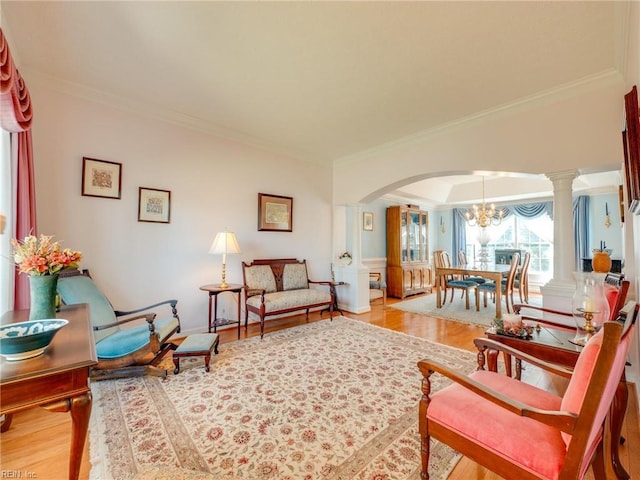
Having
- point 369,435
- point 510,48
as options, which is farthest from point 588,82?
point 369,435

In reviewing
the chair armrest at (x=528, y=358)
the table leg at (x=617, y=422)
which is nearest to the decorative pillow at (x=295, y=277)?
the chair armrest at (x=528, y=358)

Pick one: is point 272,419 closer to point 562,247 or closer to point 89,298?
point 89,298

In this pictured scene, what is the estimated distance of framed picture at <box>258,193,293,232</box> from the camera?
13.7 feet

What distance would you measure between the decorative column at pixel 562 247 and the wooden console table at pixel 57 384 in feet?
12.4

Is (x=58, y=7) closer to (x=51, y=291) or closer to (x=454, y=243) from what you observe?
(x=51, y=291)

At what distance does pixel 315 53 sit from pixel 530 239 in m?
7.47

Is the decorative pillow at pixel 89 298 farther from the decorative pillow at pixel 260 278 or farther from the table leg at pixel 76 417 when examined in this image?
the decorative pillow at pixel 260 278

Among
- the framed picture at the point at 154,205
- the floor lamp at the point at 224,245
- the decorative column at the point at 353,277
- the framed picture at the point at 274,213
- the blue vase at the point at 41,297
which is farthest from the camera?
the decorative column at the point at 353,277

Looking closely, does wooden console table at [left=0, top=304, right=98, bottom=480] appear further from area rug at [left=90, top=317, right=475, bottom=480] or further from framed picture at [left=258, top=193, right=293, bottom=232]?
framed picture at [left=258, top=193, right=293, bottom=232]

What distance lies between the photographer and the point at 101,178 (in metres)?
2.90

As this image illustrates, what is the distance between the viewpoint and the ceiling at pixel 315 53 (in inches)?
72.3

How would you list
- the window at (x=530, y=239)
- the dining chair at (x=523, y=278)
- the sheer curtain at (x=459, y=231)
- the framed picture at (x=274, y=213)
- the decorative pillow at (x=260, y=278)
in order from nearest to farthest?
the decorative pillow at (x=260, y=278) → the framed picture at (x=274, y=213) → the dining chair at (x=523, y=278) → the window at (x=530, y=239) → the sheer curtain at (x=459, y=231)

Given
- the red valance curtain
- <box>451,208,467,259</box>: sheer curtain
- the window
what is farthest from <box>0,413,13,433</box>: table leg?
<box>451,208,467,259</box>: sheer curtain

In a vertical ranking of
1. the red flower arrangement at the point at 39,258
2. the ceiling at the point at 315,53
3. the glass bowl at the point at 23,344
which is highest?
the ceiling at the point at 315,53
